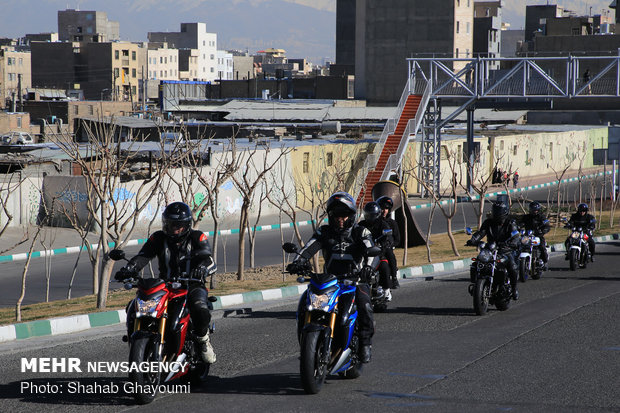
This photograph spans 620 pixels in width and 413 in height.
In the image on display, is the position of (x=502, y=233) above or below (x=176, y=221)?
below

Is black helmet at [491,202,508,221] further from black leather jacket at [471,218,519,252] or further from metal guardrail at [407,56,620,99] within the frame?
metal guardrail at [407,56,620,99]

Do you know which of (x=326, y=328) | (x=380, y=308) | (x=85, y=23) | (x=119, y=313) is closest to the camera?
(x=326, y=328)

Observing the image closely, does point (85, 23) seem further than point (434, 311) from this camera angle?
Yes

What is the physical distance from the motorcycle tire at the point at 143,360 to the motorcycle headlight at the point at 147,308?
0.72ft

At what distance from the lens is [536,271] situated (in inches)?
724

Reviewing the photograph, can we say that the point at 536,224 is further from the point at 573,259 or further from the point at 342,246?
the point at 342,246

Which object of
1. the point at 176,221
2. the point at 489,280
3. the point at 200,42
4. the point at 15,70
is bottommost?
the point at 489,280

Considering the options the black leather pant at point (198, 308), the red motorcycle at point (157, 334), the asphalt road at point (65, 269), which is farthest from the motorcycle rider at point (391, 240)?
the asphalt road at point (65, 269)

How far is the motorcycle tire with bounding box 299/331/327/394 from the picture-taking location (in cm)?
788

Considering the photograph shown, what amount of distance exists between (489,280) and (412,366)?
170 inches

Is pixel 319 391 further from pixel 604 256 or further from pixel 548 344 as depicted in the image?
pixel 604 256

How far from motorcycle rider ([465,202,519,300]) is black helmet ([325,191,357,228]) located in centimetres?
497

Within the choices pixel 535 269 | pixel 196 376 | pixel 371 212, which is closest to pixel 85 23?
pixel 535 269

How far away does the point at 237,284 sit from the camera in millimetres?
18938
